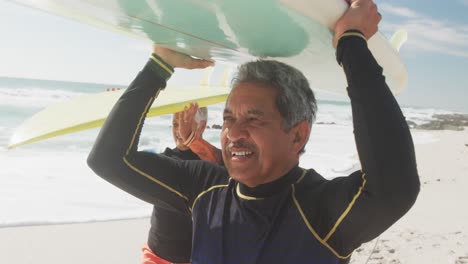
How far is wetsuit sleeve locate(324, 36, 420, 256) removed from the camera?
3.42 feet

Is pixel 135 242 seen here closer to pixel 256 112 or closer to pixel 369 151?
pixel 256 112

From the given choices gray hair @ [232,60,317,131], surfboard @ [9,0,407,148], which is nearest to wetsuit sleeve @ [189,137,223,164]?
surfboard @ [9,0,407,148]

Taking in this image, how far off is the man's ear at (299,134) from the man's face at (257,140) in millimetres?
15

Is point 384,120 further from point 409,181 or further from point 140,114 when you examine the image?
point 140,114

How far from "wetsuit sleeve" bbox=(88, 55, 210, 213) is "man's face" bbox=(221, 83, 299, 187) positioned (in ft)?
0.86

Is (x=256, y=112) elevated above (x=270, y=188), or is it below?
above

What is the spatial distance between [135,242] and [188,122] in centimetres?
244

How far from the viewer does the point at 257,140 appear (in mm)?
1295

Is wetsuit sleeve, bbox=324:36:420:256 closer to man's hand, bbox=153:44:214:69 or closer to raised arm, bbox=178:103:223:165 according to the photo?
man's hand, bbox=153:44:214:69

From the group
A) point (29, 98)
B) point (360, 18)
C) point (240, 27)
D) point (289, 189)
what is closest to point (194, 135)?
point (240, 27)

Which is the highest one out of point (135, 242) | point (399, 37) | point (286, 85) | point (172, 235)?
point (399, 37)

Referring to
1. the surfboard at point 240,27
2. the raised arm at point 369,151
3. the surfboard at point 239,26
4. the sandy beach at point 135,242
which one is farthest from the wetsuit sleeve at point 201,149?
the sandy beach at point 135,242

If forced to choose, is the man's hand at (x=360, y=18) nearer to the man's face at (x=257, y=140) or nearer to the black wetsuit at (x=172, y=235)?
the man's face at (x=257, y=140)

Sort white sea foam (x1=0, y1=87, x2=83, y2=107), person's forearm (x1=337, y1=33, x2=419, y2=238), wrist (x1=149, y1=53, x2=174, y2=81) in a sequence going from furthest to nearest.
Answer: white sea foam (x1=0, y1=87, x2=83, y2=107)
wrist (x1=149, y1=53, x2=174, y2=81)
person's forearm (x1=337, y1=33, x2=419, y2=238)
